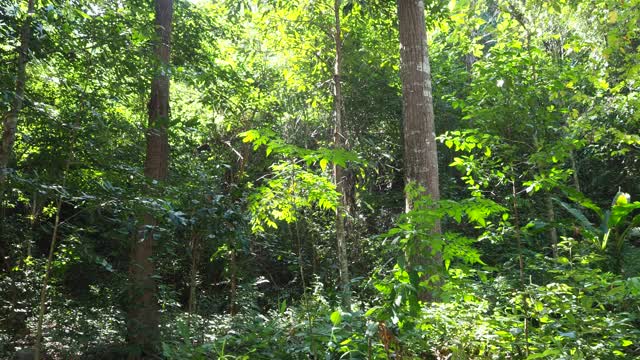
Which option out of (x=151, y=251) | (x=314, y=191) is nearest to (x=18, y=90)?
(x=314, y=191)

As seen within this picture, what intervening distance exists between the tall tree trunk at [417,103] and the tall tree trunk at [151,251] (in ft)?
9.39

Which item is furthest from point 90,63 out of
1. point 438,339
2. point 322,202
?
point 438,339

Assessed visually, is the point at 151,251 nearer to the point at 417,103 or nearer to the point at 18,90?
the point at 18,90

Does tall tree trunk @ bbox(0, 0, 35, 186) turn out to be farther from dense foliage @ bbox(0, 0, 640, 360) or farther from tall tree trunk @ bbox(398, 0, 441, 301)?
tall tree trunk @ bbox(398, 0, 441, 301)

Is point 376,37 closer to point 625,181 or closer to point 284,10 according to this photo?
point 284,10

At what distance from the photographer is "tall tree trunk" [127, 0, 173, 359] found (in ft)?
19.2

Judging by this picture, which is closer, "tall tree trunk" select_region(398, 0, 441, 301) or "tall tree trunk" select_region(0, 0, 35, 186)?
"tall tree trunk" select_region(0, 0, 35, 186)

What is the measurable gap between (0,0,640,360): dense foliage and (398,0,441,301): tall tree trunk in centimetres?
22

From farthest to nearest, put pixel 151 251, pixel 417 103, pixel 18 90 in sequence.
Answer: pixel 151 251 → pixel 417 103 → pixel 18 90

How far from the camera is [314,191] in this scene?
12.5ft

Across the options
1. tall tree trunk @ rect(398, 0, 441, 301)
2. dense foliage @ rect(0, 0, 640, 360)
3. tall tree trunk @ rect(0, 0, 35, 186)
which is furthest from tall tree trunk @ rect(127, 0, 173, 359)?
tall tree trunk @ rect(398, 0, 441, 301)

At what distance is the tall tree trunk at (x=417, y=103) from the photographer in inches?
180

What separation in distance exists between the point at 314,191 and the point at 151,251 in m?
3.46

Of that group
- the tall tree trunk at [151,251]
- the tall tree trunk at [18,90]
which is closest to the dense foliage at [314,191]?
the tall tree trunk at [18,90]
